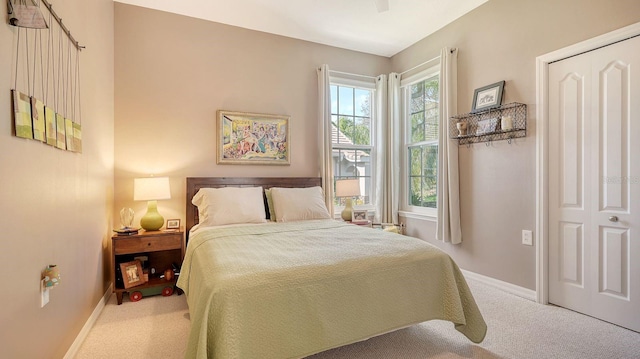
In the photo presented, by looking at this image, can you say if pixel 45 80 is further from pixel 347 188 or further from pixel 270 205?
pixel 347 188

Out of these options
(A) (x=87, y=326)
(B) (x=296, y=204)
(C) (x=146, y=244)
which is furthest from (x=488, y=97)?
(A) (x=87, y=326)

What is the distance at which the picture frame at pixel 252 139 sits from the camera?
3531 millimetres

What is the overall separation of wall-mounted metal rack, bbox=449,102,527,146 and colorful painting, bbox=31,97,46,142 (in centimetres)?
339

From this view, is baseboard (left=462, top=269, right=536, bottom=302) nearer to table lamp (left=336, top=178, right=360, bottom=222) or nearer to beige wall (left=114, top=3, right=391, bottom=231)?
table lamp (left=336, top=178, right=360, bottom=222)

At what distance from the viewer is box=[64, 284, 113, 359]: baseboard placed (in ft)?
6.24

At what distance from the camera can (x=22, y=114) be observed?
136cm

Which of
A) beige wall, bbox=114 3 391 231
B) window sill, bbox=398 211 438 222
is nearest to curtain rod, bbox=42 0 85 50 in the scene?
beige wall, bbox=114 3 391 231

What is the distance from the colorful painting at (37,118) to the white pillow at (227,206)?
1.56 m

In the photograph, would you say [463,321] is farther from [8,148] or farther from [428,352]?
[8,148]

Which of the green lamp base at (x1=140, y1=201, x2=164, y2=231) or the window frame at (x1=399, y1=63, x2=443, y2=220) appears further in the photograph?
the window frame at (x1=399, y1=63, x2=443, y2=220)

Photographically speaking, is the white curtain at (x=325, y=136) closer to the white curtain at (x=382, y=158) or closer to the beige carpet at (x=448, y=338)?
the white curtain at (x=382, y=158)

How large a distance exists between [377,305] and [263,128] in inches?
101

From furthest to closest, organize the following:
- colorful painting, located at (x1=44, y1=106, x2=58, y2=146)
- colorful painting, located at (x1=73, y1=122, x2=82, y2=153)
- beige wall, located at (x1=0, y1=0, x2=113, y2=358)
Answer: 1. colorful painting, located at (x1=73, y1=122, x2=82, y2=153)
2. colorful painting, located at (x1=44, y1=106, x2=58, y2=146)
3. beige wall, located at (x1=0, y1=0, x2=113, y2=358)

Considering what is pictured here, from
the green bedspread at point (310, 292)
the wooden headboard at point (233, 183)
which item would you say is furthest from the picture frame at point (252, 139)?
the green bedspread at point (310, 292)
